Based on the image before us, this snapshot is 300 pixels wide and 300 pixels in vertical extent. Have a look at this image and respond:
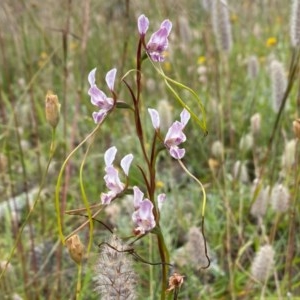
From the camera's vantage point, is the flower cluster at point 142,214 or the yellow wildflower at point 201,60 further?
the yellow wildflower at point 201,60

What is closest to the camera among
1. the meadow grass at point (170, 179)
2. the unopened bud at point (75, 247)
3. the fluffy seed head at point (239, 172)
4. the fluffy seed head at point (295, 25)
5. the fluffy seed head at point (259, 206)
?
the unopened bud at point (75, 247)

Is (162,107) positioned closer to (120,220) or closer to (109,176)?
(120,220)

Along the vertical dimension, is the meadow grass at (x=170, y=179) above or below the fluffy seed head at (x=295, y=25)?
below

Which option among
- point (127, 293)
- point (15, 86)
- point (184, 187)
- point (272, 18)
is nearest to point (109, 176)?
point (127, 293)

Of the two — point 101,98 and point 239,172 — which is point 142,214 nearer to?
point 101,98

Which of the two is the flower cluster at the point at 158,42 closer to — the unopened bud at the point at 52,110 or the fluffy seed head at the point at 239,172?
the unopened bud at the point at 52,110

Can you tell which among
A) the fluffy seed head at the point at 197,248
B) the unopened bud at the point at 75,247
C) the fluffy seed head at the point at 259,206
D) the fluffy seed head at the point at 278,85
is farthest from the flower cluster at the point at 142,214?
the fluffy seed head at the point at 278,85

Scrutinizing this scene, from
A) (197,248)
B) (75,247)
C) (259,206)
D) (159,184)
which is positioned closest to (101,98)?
(75,247)

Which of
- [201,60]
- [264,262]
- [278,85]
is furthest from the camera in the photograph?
[201,60]

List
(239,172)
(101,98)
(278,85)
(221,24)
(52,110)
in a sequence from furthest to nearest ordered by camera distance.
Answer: (221,24), (239,172), (278,85), (52,110), (101,98)
